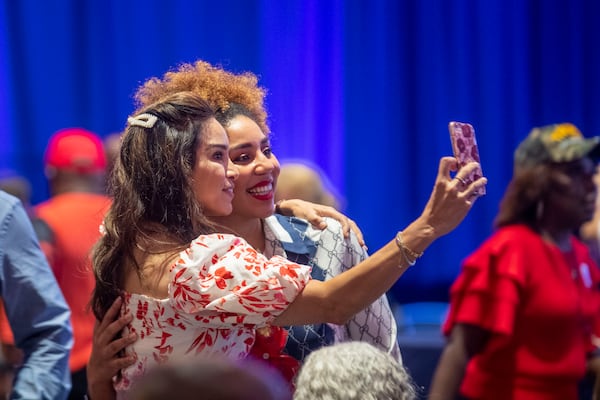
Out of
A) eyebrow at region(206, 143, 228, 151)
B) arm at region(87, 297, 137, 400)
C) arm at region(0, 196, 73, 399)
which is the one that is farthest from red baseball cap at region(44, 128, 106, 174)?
eyebrow at region(206, 143, 228, 151)

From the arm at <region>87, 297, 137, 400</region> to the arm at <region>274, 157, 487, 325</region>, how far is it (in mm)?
447

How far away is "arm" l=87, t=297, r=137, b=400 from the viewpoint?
2.27 metres

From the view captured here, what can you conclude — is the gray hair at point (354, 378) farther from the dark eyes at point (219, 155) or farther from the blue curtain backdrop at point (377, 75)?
the blue curtain backdrop at point (377, 75)

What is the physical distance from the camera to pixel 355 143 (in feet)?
21.9

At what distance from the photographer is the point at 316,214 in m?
2.65

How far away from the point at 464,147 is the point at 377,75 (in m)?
4.54

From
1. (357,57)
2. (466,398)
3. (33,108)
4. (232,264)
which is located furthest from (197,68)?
(357,57)

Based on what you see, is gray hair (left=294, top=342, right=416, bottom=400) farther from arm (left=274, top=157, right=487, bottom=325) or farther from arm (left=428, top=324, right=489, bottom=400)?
arm (left=428, top=324, right=489, bottom=400)

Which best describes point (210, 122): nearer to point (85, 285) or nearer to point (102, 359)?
point (102, 359)

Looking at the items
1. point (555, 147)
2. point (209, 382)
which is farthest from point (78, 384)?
point (209, 382)

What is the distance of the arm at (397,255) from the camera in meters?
2.09

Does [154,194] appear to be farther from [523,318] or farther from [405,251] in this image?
[523,318]

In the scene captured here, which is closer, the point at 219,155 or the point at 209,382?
the point at 209,382

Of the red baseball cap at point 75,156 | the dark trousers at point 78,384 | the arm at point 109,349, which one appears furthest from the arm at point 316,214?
the red baseball cap at point 75,156
